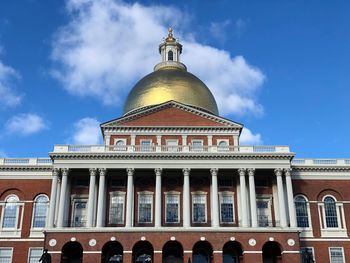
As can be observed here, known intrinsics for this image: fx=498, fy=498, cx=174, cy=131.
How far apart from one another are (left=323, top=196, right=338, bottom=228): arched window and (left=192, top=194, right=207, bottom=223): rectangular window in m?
12.4

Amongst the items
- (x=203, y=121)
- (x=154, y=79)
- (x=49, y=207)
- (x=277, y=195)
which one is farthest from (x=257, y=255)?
(x=154, y=79)

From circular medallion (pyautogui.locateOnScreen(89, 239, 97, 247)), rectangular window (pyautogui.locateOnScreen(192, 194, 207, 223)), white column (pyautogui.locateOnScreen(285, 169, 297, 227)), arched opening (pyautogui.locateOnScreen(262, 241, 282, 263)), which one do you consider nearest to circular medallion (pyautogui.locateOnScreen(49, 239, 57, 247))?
circular medallion (pyautogui.locateOnScreen(89, 239, 97, 247))

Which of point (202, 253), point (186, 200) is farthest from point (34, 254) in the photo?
point (202, 253)

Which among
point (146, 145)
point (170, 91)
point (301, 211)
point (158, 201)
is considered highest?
point (170, 91)

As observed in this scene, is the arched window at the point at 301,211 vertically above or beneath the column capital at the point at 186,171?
beneath

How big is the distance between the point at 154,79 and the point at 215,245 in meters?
22.8

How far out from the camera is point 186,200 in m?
47.5

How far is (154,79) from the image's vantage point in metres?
59.7

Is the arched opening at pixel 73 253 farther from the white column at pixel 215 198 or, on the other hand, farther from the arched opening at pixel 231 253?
the arched opening at pixel 231 253

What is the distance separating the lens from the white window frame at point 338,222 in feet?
162

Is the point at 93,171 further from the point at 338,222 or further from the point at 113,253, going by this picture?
the point at 338,222

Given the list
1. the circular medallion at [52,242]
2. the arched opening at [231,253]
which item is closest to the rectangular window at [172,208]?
the arched opening at [231,253]

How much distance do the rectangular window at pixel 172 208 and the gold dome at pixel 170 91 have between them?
12084 mm

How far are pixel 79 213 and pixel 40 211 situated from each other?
447 cm
